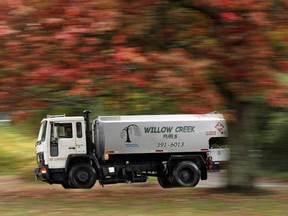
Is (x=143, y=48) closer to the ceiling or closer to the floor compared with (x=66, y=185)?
closer to the ceiling

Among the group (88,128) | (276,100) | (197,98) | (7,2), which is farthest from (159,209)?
(88,128)

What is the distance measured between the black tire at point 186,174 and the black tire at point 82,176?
2.77 metres

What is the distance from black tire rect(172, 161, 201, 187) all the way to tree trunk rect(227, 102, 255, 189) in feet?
16.7

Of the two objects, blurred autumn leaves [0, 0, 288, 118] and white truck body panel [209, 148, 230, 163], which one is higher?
blurred autumn leaves [0, 0, 288, 118]

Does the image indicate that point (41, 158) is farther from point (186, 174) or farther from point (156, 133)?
point (186, 174)

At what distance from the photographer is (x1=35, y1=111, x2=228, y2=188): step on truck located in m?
19.1

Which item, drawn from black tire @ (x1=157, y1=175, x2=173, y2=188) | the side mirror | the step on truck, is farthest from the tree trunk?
the side mirror

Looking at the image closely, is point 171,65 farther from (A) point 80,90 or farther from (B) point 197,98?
(A) point 80,90

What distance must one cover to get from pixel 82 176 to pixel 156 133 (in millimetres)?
2901

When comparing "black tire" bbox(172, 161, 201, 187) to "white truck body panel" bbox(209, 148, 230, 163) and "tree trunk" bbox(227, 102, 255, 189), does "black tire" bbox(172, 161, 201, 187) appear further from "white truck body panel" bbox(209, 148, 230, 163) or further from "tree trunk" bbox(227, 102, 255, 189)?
"tree trunk" bbox(227, 102, 255, 189)

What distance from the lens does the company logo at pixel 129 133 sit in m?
19.7

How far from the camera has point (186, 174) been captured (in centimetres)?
1986

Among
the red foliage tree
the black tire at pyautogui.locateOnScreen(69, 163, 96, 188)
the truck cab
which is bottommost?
the black tire at pyautogui.locateOnScreen(69, 163, 96, 188)

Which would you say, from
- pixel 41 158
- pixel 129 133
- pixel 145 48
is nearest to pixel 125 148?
pixel 129 133
